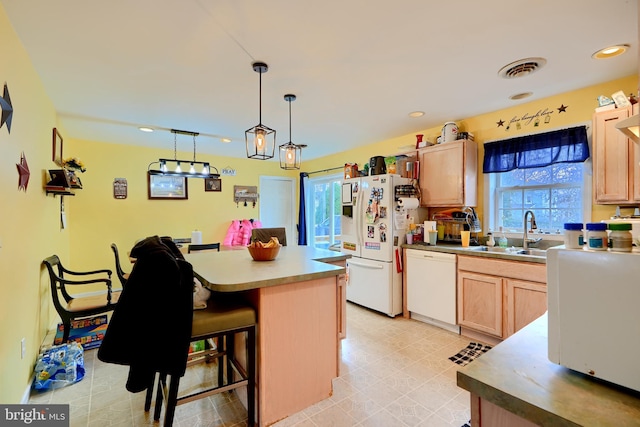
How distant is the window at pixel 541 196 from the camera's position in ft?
8.88

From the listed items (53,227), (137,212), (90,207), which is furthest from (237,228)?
(53,227)

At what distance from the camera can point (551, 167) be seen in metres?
2.90

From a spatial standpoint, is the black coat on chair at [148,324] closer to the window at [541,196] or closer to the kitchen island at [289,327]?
the kitchen island at [289,327]

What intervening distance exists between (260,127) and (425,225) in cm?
227

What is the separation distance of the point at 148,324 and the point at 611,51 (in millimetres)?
3300

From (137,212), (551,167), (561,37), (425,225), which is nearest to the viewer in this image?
(561,37)

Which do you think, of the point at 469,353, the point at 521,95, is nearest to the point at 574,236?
the point at 469,353

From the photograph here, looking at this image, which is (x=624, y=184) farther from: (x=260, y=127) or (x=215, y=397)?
(x=215, y=397)

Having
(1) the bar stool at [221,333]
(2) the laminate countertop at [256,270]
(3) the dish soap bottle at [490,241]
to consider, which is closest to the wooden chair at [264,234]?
(2) the laminate countertop at [256,270]

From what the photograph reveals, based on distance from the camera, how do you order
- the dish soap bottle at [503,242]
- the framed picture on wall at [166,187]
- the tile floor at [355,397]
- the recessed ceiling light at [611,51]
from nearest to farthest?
the tile floor at [355,397] → the recessed ceiling light at [611,51] → the dish soap bottle at [503,242] → the framed picture on wall at [166,187]

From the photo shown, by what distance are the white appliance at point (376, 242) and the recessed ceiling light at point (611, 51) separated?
1.87 metres

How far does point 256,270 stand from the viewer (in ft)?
6.05

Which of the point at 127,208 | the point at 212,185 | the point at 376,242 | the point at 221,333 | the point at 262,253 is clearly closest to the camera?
the point at 221,333

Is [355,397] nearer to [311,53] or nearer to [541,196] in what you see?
[311,53]
